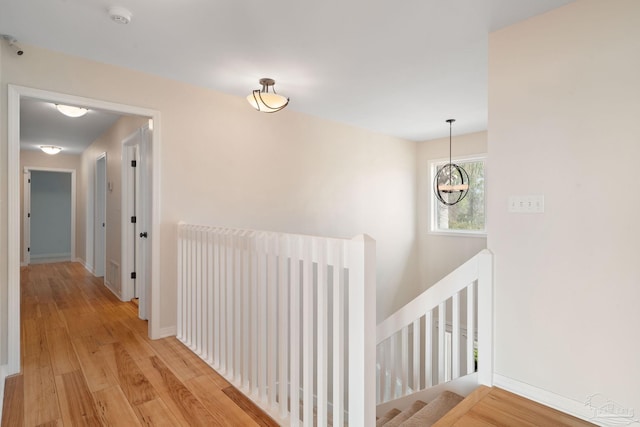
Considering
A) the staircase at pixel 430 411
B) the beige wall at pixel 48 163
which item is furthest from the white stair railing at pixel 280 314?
the beige wall at pixel 48 163

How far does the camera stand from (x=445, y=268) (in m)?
5.31

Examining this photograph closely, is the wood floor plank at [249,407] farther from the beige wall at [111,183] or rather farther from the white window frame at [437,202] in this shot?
the white window frame at [437,202]

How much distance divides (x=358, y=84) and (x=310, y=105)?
0.78m

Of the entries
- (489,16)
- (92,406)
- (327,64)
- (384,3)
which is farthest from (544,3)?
(92,406)

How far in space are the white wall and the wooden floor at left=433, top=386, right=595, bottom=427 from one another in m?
0.12

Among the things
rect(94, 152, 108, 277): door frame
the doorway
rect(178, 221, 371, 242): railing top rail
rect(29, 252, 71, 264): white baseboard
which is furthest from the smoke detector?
rect(29, 252, 71, 264): white baseboard

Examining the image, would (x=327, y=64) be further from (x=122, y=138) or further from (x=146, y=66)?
(x=122, y=138)

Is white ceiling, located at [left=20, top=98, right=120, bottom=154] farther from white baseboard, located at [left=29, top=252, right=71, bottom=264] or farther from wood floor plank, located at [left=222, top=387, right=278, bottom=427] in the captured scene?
wood floor plank, located at [left=222, top=387, right=278, bottom=427]

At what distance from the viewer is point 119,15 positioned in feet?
6.40

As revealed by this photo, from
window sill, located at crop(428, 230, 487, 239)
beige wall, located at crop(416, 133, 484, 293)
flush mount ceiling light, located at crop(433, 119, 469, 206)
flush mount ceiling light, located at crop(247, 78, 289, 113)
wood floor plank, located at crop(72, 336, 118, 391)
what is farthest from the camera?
Answer: flush mount ceiling light, located at crop(433, 119, 469, 206)

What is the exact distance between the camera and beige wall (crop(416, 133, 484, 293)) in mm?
4977

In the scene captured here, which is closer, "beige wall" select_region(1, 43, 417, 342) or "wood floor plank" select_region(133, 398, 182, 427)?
"wood floor plank" select_region(133, 398, 182, 427)

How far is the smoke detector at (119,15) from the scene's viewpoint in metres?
1.92

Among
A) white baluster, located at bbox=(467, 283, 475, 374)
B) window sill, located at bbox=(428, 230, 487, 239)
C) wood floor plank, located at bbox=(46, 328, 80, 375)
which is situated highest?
window sill, located at bbox=(428, 230, 487, 239)
